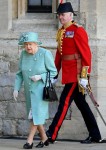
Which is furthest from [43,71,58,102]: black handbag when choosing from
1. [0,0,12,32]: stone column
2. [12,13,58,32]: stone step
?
[0,0,12,32]: stone column

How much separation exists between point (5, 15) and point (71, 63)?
1323 mm

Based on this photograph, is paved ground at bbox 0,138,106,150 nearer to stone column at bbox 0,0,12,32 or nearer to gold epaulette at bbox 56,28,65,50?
gold epaulette at bbox 56,28,65,50

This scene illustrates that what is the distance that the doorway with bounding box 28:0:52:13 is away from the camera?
9.14 meters

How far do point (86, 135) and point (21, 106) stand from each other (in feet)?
3.17

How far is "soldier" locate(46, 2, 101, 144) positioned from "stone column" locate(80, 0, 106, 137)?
0.43m

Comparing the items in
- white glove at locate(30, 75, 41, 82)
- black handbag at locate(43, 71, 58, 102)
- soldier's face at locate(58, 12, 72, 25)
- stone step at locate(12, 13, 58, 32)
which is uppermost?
soldier's face at locate(58, 12, 72, 25)

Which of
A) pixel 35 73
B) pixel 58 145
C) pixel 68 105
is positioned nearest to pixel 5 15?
pixel 35 73

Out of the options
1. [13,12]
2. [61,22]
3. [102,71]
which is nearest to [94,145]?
[102,71]

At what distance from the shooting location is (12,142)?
859cm

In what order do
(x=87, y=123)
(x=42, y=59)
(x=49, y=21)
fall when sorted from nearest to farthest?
(x=42, y=59)
(x=87, y=123)
(x=49, y=21)

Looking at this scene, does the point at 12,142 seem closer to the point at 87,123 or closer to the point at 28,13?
the point at 87,123

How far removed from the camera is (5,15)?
8914 mm

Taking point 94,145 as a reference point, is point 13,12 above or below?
above

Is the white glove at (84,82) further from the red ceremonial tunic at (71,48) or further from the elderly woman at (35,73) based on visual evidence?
the elderly woman at (35,73)
